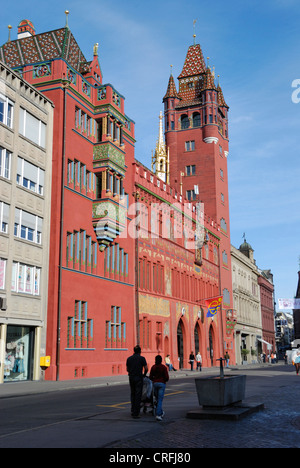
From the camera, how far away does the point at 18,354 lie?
3014 centimetres

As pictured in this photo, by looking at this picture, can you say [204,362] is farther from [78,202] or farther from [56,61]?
[56,61]

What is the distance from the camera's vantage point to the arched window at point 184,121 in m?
72.3

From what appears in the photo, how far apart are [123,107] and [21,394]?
26661 mm

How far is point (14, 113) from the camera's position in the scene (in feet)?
103

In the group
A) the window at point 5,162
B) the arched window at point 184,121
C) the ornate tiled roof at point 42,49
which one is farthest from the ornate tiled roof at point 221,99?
the window at point 5,162

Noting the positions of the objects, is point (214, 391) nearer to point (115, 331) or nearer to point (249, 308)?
point (115, 331)

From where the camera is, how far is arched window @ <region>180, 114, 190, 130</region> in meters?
72.3

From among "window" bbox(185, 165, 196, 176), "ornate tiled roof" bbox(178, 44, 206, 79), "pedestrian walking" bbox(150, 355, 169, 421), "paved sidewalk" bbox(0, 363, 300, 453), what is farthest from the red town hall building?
"ornate tiled roof" bbox(178, 44, 206, 79)

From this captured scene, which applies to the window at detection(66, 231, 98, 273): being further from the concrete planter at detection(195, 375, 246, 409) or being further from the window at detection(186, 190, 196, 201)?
the window at detection(186, 190, 196, 201)

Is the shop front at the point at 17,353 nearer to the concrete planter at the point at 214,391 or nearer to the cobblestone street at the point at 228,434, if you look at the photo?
the concrete planter at the point at 214,391

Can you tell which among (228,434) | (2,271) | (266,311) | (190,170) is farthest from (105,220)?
(266,311)

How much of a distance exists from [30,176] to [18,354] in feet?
35.4

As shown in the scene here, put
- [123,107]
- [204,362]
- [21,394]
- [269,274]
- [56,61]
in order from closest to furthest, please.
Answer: [21,394]
[56,61]
[123,107]
[204,362]
[269,274]
